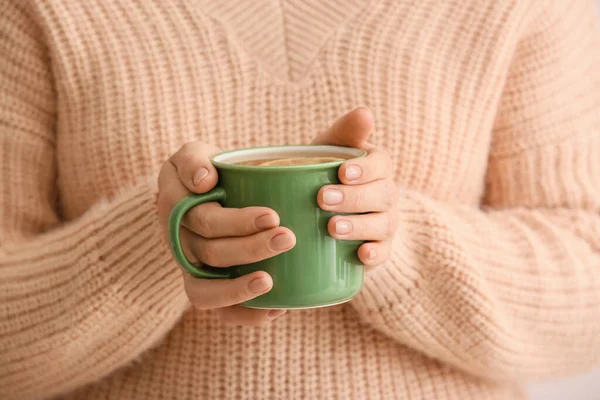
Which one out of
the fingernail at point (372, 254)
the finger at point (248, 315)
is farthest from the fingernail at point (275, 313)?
the fingernail at point (372, 254)

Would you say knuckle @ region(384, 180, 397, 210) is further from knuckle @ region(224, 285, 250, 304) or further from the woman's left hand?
knuckle @ region(224, 285, 250, 304)

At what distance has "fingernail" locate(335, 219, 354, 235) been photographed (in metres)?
0.52

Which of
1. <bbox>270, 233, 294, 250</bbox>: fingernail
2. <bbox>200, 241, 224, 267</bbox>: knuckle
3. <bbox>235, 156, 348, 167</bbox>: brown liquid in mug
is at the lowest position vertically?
<bbox>200, 241, 224, 267</bbox>: knuckle

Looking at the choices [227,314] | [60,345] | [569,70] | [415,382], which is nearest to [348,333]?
[415,382]

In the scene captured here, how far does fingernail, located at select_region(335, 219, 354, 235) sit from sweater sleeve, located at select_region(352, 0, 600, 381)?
194 mm

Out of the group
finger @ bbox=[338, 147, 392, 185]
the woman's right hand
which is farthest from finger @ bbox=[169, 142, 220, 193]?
finger @ bbox=[338, 147, 392, 185]

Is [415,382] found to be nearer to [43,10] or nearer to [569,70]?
[569,70]

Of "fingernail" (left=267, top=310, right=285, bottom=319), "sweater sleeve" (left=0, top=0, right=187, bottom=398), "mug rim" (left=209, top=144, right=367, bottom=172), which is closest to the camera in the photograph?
"mug rim" (left=209, top=144, right=367, bottom=172)

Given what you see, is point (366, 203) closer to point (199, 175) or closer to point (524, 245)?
point (199, 175)

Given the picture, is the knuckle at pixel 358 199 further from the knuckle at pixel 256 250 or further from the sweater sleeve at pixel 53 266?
the sweater sleeve at pixel 53 266

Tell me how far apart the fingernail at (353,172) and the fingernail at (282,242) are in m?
0.06

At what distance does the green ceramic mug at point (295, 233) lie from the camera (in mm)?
512

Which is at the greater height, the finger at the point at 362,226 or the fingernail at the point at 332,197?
the fingernail at the point at 332,197

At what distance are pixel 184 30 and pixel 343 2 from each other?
0.67 ft
